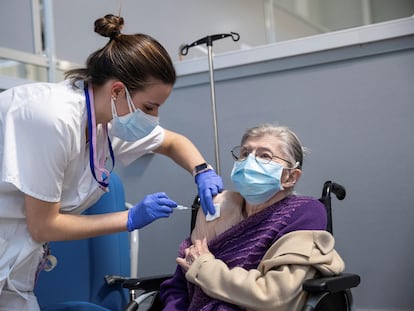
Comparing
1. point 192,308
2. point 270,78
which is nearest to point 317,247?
point 192,308

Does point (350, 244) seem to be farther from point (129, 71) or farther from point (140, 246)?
point (129, 71)

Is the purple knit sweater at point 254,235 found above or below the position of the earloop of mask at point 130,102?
below

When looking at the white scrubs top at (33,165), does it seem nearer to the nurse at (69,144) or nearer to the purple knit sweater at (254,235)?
the nurse at (69,144)

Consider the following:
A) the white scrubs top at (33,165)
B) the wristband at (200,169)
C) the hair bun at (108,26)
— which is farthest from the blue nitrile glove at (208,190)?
the hair bun at (108,26)

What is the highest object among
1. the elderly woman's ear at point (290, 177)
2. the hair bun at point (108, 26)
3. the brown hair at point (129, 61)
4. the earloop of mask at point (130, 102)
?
the hair bun at point (108, 26)

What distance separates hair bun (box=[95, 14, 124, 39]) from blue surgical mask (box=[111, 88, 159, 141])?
200 mm

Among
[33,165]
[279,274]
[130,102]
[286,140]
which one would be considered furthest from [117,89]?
[279,274]

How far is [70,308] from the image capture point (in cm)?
161

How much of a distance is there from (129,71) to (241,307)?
2.42 ft

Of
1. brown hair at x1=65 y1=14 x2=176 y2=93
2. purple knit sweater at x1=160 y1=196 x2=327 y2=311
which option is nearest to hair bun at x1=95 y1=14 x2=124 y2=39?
brown hair at x1=65 y1=14 x2=176 y2=93

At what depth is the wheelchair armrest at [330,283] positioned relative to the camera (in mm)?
1258

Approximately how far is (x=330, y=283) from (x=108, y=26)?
3.15ft

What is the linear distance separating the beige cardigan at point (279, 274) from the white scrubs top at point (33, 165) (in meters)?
0.48

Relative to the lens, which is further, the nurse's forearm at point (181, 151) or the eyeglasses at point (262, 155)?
the nurse's forearm at point (181, 151)
